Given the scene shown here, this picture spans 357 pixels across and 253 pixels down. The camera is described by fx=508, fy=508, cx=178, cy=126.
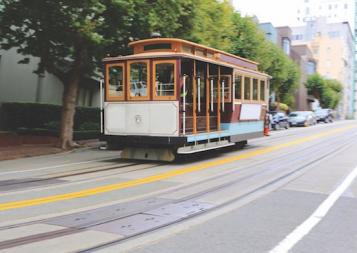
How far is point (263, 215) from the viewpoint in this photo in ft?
25.9

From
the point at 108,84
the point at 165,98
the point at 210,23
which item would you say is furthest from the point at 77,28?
the point at 210,23

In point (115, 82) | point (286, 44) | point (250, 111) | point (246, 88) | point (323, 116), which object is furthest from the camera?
point (286, 44)

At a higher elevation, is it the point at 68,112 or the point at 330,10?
the point at 330,10

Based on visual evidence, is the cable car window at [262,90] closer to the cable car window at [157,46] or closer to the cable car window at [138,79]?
the cable car window at [157,46]

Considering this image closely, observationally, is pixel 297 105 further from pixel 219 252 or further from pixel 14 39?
pixel 219 252

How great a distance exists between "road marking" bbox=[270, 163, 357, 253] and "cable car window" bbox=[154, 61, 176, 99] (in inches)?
214

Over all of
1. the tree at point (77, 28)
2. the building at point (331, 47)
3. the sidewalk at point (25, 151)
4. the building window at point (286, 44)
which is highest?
the building at point (331, 47)

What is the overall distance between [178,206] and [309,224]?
86.6 inches

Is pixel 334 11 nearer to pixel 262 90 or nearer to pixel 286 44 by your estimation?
pixel 286 44

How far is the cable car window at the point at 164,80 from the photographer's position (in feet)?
46.4

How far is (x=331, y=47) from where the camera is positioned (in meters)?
119

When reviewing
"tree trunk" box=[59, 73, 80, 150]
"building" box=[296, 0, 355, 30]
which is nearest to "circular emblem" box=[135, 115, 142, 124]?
"tree trunk" box=[59, 73, 80, 150]

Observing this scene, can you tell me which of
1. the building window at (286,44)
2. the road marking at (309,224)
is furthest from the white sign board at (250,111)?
the building window at (286,44)

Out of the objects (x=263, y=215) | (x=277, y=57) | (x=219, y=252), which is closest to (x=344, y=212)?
(x=263, y=215)
